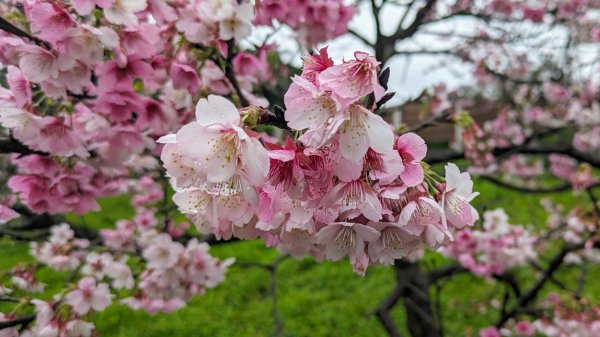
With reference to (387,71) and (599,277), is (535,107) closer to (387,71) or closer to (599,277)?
(599,277)

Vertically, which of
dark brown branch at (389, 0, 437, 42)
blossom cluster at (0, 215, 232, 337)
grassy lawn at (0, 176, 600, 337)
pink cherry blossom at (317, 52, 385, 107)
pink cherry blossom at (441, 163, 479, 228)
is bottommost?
grassy lawn at (0, 176, 600, 337)

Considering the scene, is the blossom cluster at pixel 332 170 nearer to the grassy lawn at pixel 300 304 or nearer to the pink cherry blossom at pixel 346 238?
the pink cherry blossom at pixel 346 238

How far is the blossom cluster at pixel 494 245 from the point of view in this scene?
2.72 meters

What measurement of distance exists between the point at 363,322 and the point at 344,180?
368 centimetres

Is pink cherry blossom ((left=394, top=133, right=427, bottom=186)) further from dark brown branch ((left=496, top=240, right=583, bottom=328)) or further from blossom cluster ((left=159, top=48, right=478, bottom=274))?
dark brown branch ((left=496, top=240, right=583, bottom=328))

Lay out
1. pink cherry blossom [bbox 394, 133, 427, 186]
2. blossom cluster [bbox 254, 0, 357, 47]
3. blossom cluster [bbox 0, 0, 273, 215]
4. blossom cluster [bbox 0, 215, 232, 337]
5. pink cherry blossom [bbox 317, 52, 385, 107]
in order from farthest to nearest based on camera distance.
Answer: blossom cluster [bbox 254, 0, 357, 47]
blossom cluster [bbox 0, 215, 232, 337]
blossom cluster [bbox 0, 0, 273, 215]
pink cherry blossom [bbox 394, 133, 427, 186]
pink cherry blossom [bbox 317, 52, 385, 107]

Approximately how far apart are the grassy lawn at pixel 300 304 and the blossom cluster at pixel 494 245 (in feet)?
2.01

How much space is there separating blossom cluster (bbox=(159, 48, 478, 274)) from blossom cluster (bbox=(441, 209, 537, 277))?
1.93m

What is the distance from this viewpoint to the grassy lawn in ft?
13.2

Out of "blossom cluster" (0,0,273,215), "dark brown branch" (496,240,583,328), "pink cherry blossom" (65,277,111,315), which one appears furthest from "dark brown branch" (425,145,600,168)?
"pink cherry blossom" (65,277,111,315)

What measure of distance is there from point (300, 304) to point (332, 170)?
3.96 meters

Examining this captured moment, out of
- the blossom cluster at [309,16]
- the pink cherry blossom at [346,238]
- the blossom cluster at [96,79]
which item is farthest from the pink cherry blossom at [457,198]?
the blossom cluster at [309,16]

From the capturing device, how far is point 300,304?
4.49m

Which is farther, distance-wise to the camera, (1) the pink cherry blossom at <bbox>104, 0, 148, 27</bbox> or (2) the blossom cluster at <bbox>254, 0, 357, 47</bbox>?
(2) the blossom cluster at <bbox>254, 0, 357, 47</bbox>
